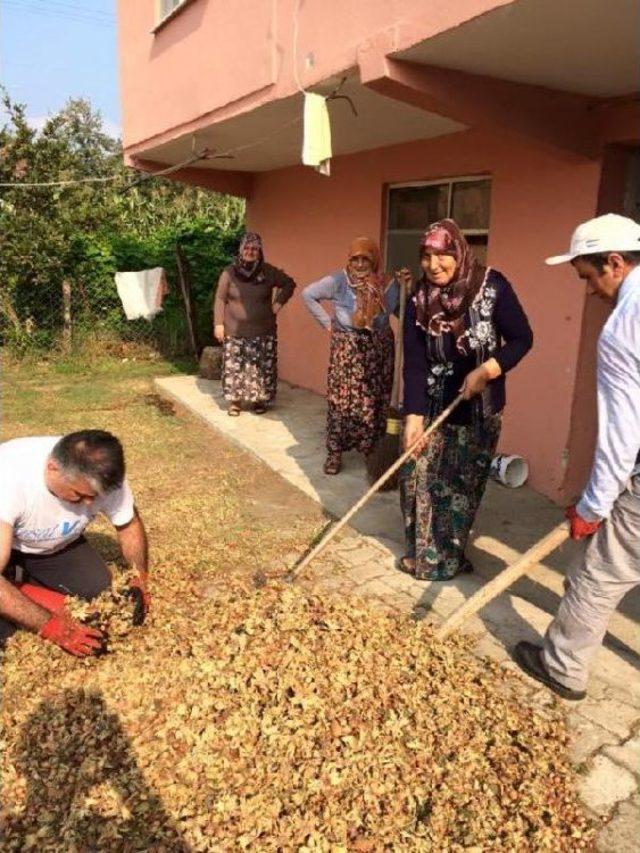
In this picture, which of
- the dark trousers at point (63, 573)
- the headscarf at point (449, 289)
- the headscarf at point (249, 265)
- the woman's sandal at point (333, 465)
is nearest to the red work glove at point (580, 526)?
the headscarf at point (449, 289)

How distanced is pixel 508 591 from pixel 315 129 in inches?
128

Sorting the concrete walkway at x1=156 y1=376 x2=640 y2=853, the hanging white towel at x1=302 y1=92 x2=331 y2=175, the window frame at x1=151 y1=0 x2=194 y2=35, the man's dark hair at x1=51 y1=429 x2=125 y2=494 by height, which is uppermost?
the window frame at x1=151 y1=0 x2=194 y2=35

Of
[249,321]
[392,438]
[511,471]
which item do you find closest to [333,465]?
[392,438]

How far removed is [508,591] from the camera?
3592 millimetres

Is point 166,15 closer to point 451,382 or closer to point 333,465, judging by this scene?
point 333,465

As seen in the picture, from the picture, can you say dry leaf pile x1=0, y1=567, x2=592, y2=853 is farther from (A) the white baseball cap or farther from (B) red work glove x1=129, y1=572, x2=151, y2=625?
(A) the white baseball cap

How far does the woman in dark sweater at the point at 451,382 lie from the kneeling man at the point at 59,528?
1515mm

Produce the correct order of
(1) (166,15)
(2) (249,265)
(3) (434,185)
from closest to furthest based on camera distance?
(3) (434,185) → (2) (249,265) → (1) (166,15)

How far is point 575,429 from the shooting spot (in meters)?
4.65

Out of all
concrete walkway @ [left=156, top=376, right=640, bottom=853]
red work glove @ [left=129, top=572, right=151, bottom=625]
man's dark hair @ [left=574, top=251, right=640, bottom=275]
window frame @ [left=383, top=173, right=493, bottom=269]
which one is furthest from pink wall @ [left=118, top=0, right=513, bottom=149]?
red work glove @ [left=129, top=572, right=151, bottom=625]

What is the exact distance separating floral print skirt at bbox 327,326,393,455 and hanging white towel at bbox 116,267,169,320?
620cm

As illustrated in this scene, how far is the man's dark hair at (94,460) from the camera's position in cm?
260

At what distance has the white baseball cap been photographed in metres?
2.30

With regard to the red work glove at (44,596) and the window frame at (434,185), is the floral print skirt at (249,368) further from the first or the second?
the red work glove at (44,596)
